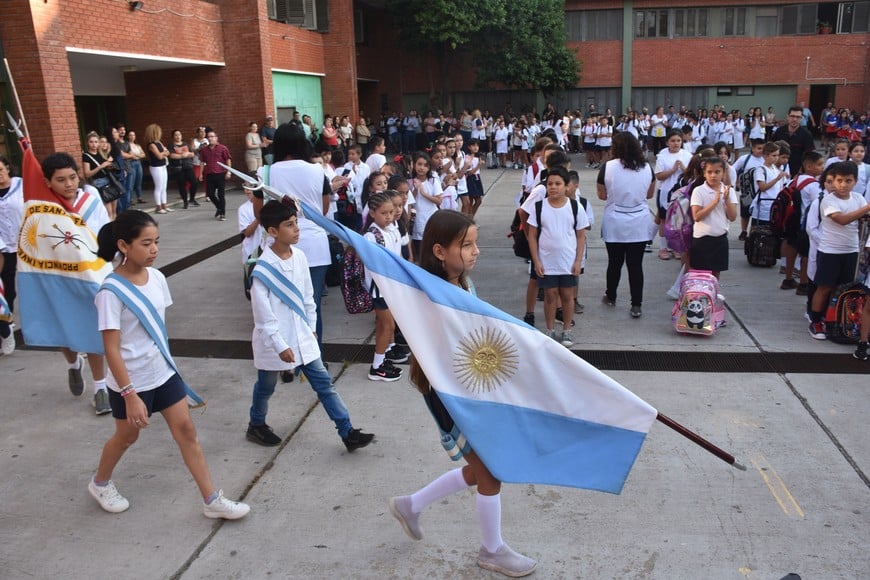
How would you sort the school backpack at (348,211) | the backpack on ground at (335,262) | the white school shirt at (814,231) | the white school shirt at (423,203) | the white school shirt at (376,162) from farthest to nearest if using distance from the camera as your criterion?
the white school shirt at (376,162)
the school backpack at (348,211)
the backpack on ground at (335,262)
the white school shirt at (423,203)
the white school shirt at (814,231)

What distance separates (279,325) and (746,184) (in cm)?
726

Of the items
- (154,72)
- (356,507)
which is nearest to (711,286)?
(356,507)

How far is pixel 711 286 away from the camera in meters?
6.22

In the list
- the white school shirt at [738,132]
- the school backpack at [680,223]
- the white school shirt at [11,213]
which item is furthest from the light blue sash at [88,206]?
the white school shirt at [738,132]

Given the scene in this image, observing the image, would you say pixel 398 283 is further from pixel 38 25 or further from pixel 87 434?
pixel 38 25

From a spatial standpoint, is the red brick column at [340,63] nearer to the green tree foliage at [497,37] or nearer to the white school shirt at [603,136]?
the green tree foliage at [497,37]

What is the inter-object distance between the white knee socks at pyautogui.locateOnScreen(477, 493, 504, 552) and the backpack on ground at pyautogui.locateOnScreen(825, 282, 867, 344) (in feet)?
13.7

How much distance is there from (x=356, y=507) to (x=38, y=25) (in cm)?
1024

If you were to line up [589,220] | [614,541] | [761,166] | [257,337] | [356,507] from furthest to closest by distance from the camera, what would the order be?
[761,166] → [589,220] → [257,337] → [356,507] → [614,541]

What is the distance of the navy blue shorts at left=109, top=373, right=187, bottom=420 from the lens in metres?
3.43

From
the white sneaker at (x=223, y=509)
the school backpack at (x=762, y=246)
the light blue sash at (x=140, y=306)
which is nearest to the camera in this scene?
the light blue sash at (x=140, y=306)

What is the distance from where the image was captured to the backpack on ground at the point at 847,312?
580 cm

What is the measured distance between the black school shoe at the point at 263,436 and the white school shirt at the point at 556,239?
261cm

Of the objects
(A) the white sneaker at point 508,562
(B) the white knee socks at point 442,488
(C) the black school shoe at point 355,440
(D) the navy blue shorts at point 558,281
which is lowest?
(A) the white sneaker at point 508,562
